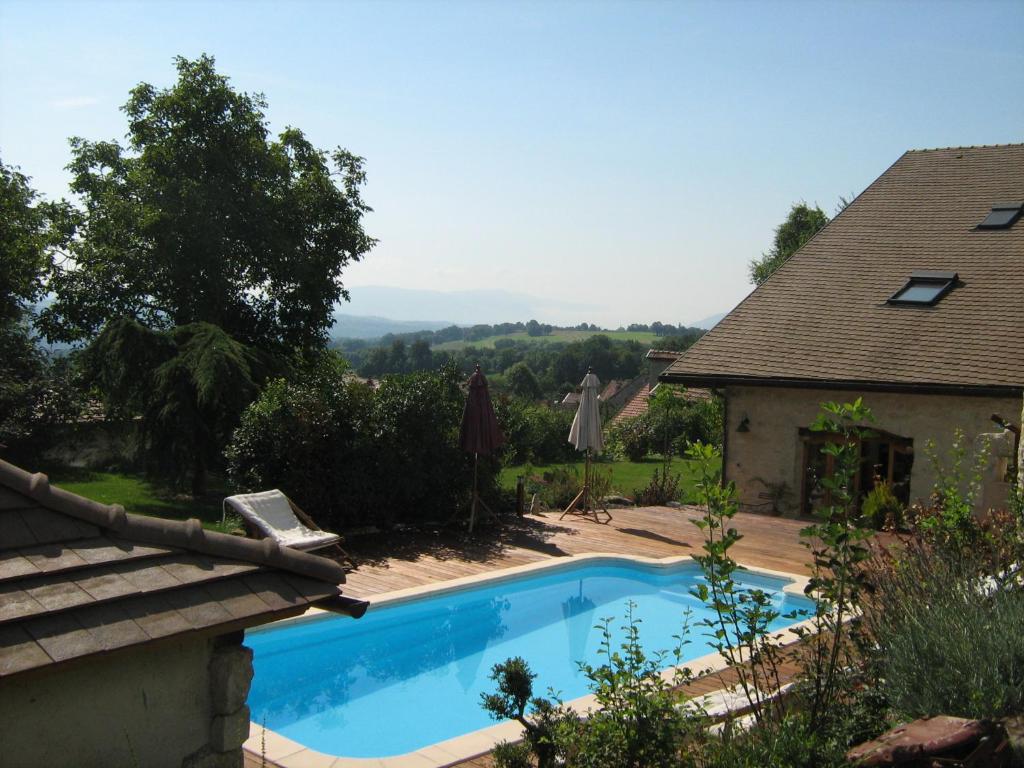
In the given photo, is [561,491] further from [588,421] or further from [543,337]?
[543,337]

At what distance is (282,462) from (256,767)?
6.30 meters

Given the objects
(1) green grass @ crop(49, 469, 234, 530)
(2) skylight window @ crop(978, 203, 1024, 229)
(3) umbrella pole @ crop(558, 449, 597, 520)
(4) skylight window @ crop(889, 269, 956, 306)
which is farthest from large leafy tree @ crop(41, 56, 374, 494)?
(2) skylight window @ crop(978, 203, 1024, 229)

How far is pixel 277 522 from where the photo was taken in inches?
404

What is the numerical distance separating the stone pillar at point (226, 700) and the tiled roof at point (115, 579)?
346 millimetres

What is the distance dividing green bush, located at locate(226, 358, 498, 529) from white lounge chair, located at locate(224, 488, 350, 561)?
36.9 inches

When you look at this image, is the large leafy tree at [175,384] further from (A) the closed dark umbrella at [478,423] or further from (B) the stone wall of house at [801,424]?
(B) the stone wall of house at [801,424]

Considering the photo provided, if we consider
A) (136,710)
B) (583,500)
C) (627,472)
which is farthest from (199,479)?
(627,472)

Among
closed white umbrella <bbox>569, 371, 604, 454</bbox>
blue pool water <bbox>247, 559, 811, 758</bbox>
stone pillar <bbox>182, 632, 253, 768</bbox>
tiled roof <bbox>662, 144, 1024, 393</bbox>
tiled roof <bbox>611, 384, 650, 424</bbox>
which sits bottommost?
blue pool water <bbox>247, 559, 811, 758</bbox>

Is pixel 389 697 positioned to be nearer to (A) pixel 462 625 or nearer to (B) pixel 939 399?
(A) pixel 462 625

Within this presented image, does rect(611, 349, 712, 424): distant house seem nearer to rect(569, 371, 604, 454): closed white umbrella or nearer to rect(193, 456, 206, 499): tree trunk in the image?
rect(569, 371, 604, 454): closed white umbrella

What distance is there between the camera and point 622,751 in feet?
14.0

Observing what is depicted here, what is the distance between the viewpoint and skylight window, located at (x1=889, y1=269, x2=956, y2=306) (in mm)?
15484

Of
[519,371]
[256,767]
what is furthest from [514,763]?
[519,371]

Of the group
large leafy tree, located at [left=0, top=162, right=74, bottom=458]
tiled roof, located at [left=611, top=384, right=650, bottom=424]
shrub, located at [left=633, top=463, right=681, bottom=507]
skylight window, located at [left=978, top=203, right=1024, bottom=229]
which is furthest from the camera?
tiled roof, located at [left=611, top=384, right=650, bottom=424]
